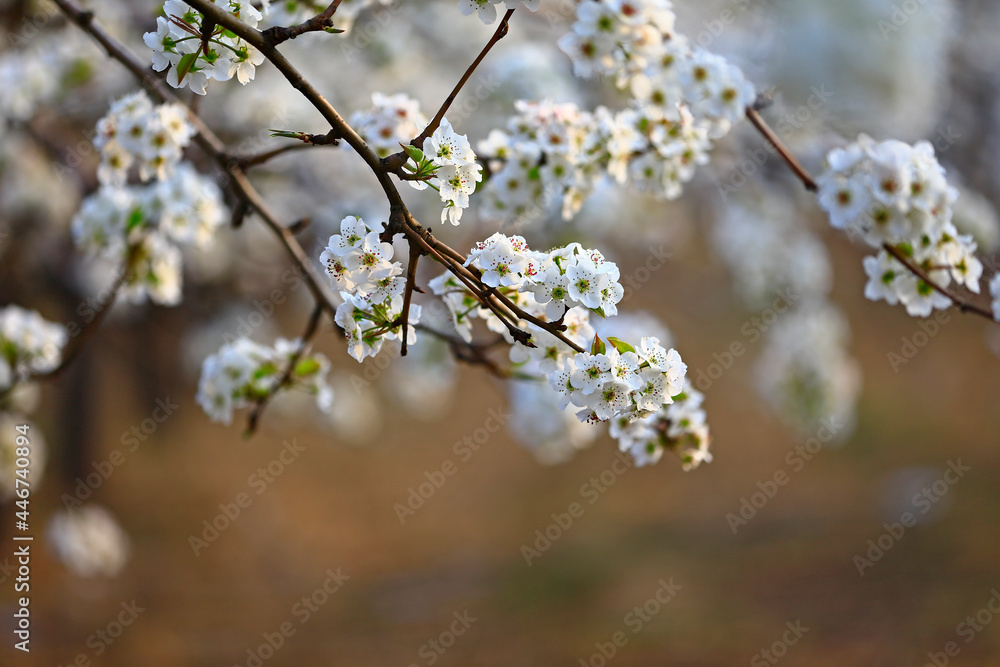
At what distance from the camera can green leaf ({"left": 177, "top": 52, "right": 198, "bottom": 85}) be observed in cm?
105

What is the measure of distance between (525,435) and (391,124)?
128cm

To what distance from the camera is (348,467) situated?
8.02m

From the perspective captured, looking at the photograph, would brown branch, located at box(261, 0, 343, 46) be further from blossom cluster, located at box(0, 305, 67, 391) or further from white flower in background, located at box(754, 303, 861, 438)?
white flower in background, located at box(754, 303, 861, 438)

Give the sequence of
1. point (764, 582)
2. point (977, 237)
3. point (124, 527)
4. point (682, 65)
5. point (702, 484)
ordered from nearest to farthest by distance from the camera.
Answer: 1. point (682, 65)
2. point (977, 237)
3. point (764, 582)
4. point (124, 527)
5. point (702, 484)

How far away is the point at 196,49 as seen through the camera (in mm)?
1060

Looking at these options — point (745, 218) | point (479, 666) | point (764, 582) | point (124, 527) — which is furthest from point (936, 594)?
point (124, 527)

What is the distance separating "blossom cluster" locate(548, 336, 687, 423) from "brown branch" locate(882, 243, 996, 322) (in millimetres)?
728

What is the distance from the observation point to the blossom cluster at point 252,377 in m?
1.64

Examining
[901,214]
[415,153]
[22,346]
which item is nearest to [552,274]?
[415,153]

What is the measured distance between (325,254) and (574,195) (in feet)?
2.92

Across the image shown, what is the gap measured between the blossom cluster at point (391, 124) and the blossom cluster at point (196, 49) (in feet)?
1.54

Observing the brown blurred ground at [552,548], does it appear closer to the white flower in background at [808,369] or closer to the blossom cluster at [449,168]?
the white flower in background at [808,369]

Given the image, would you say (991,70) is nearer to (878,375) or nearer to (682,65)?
(682,65)

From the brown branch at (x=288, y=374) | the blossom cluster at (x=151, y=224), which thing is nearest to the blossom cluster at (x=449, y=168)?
the brown branch at (x=288, y=374)
